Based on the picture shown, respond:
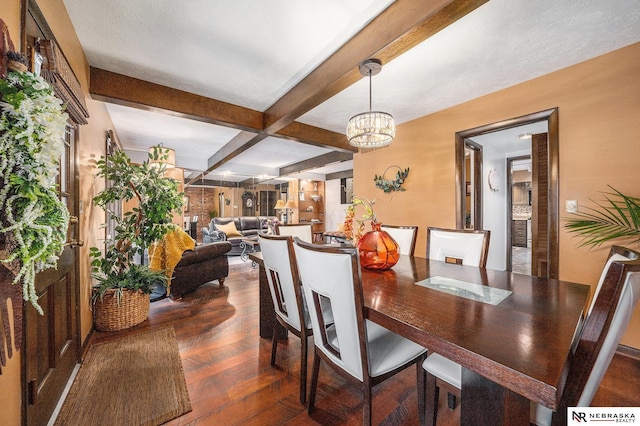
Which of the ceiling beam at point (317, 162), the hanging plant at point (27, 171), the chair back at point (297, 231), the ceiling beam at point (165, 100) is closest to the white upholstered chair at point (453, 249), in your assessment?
the chair back at point (297, 231)

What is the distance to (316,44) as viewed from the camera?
78.1 inches

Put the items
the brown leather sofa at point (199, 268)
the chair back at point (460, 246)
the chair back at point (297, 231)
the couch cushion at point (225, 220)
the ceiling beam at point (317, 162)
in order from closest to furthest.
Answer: the chair back at point (460, 246)
the chair back at point (297, 231)
the brown leather sofa at point (199, 268)
the ceiling beam at point (317, 162)
the couch cushion at point (225, 220)

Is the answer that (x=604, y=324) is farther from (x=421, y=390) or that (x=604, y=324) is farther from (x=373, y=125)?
(x=373, y=125)

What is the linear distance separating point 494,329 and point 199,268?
11.2 ft

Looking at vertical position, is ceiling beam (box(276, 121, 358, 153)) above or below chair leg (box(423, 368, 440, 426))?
above

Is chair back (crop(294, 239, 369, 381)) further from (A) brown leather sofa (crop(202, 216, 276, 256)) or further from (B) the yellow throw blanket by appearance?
(A) brown leather sofa (crop(202, 216, 276, 256))

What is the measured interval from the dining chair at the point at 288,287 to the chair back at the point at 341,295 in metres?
0.19

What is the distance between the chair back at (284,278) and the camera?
1.47 m

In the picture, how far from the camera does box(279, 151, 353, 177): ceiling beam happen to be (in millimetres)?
5332

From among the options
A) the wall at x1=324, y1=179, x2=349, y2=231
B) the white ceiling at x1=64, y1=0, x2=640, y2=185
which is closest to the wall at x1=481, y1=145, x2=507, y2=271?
the white ceiling at x1=64, y1=0, x2=640, y2=185

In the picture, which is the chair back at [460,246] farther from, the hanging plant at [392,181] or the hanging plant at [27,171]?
the hanging plant at [27,171]

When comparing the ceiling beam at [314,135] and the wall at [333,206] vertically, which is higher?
the ceiling beam at [314,135]

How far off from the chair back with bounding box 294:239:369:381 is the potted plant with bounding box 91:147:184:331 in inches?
78.4

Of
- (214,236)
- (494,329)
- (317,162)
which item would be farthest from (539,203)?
(214,236)
